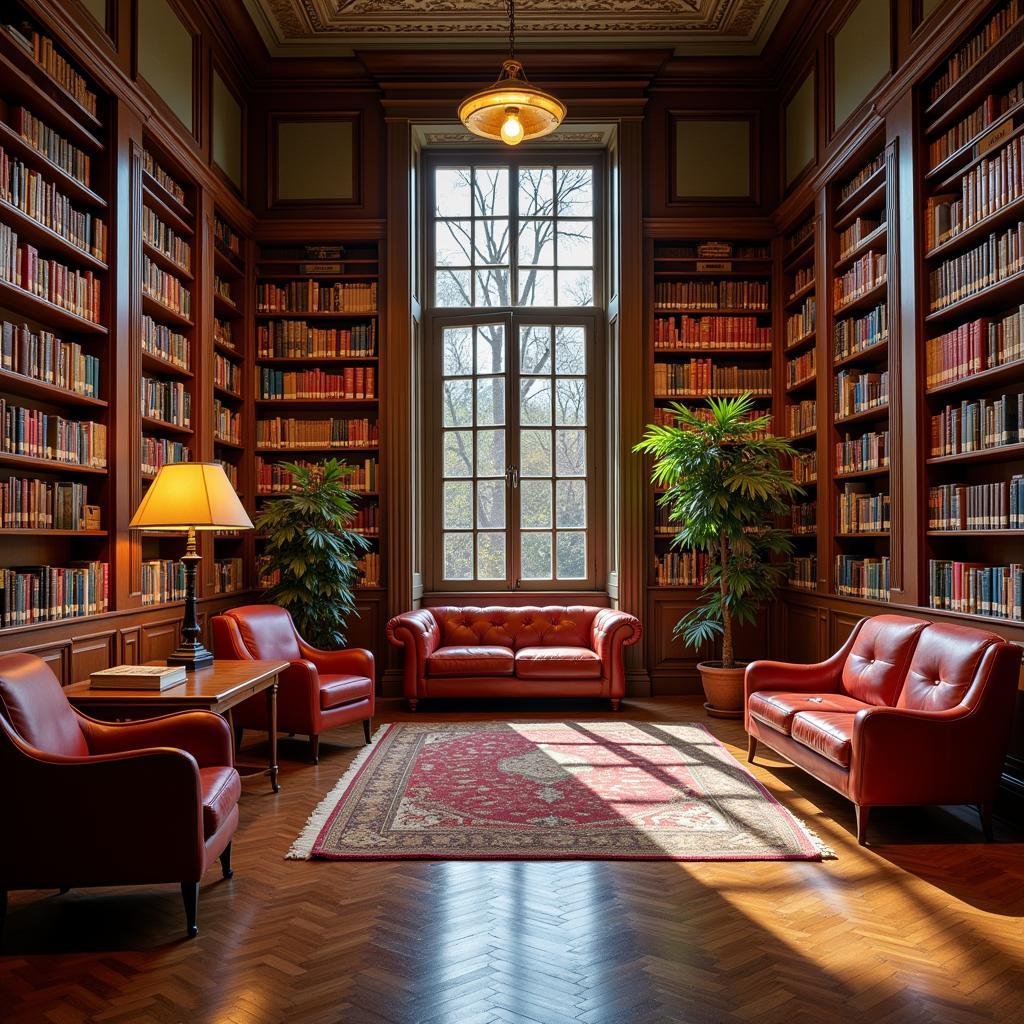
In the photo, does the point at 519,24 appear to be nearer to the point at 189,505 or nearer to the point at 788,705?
the point at 189,505

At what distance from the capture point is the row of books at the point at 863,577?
538 cm

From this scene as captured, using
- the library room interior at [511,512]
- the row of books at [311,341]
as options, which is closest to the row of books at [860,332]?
the library room interior at [511,512]

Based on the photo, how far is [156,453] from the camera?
5.43m

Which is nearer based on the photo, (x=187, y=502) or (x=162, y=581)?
(x=187, y=502)

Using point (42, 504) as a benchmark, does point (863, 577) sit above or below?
below

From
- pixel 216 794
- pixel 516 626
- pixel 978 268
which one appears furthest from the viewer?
pixel 516 626

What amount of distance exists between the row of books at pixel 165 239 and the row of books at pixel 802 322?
4532 millimetres

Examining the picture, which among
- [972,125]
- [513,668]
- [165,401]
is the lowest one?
[513,668]

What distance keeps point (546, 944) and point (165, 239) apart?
4.86 m

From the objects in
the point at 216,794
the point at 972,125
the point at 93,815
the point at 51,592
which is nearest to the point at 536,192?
the point at 972,125

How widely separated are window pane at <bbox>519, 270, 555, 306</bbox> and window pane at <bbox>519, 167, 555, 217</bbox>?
531mm

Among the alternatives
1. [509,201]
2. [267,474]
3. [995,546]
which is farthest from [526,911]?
[509,201]

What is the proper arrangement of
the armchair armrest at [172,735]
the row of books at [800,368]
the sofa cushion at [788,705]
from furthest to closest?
1. the row of books at [800,368]
2. the sofa cushion at [788,705]
3. the armchair armrest at [172,735]

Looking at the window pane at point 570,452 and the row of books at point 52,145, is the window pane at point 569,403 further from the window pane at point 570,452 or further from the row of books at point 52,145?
the row of books at point 52,145
